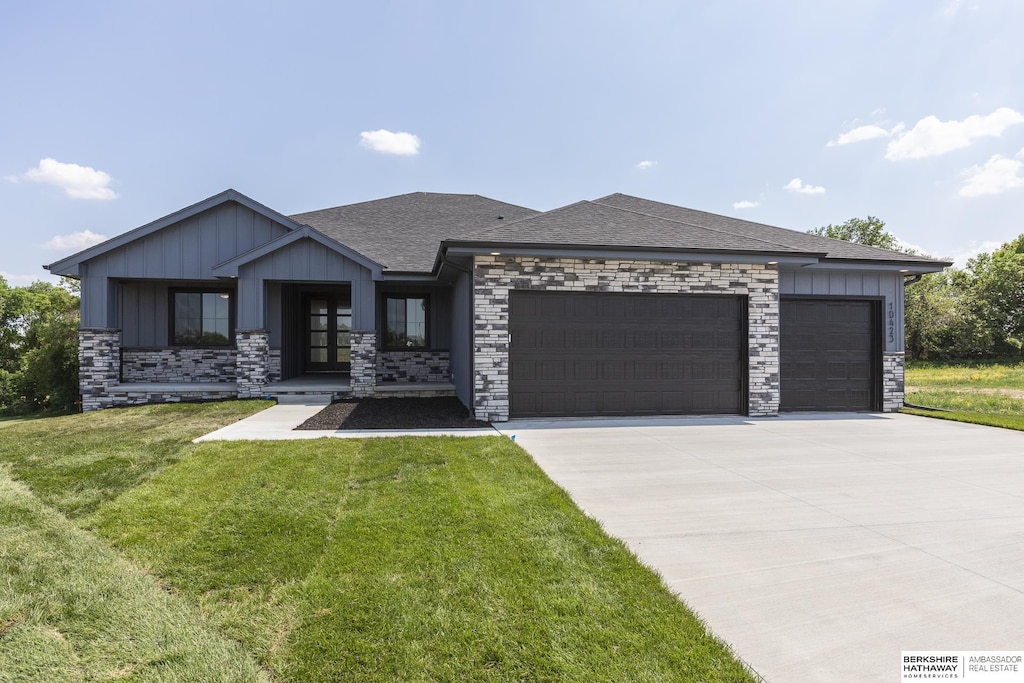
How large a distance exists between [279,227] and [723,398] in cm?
1113

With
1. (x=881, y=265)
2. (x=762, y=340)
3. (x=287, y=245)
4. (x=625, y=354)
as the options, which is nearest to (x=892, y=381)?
(x=881, y=265)

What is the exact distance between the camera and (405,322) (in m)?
12.8

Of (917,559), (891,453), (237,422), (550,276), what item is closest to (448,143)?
(550,276)

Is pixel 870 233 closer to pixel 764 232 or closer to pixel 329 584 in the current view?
pixel 764 232

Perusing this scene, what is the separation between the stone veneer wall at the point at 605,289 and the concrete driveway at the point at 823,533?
1653mm

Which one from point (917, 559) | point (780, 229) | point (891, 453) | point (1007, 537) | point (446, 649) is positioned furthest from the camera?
point (780, 229)

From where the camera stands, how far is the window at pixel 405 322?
1270 cm

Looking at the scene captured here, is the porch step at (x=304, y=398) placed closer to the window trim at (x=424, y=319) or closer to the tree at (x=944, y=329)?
the window trim at (x=424, y=319)

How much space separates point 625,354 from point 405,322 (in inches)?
255

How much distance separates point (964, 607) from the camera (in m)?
2.54

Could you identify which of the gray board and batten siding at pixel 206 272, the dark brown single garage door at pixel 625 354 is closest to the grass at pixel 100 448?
the gray board and batten siding at pixel 206 272

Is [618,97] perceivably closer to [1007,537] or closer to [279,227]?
[279,227]

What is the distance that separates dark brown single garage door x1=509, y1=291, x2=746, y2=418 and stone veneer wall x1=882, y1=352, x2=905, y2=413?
3299 mm

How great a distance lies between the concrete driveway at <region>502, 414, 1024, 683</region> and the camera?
7.55 feet
